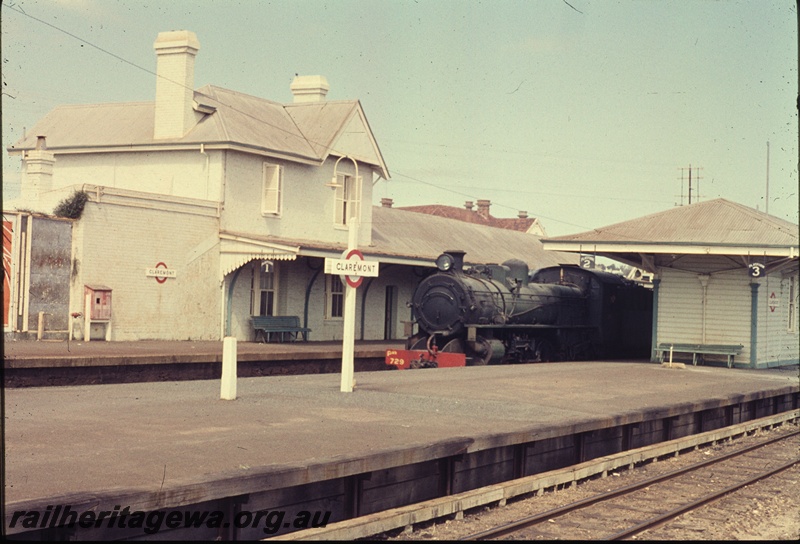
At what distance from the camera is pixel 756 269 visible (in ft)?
70.9

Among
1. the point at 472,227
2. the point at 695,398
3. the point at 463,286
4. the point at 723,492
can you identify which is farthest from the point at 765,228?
the point at 472,227

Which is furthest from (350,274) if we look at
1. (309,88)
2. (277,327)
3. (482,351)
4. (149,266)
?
(309,88)

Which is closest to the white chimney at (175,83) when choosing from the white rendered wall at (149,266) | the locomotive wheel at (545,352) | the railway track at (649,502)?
the white rendered wall at (149,266)

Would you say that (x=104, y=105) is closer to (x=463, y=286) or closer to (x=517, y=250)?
(x=463, y=286)

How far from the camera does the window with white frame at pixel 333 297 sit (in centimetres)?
2741

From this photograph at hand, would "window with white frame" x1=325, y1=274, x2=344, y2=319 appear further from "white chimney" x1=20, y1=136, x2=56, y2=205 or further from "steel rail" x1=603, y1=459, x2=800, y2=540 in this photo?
"steel rail" x1=603, y1=459, x2=800, y2=540

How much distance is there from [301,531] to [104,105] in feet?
75.3

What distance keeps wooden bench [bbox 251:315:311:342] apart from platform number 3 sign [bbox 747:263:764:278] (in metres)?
11.5

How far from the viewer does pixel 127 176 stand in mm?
25047

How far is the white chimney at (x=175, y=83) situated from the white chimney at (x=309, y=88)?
19.5 feet

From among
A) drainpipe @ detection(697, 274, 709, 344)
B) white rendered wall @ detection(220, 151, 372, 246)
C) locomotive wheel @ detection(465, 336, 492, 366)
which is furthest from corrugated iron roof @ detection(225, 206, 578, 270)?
drainpipe @ detection(697, 274, 709, 344)

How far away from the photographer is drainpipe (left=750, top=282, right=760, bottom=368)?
22344 mm

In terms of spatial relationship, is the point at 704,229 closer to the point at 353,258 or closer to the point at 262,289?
the point at 262,289

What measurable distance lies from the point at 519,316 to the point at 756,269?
5620 millimetres
